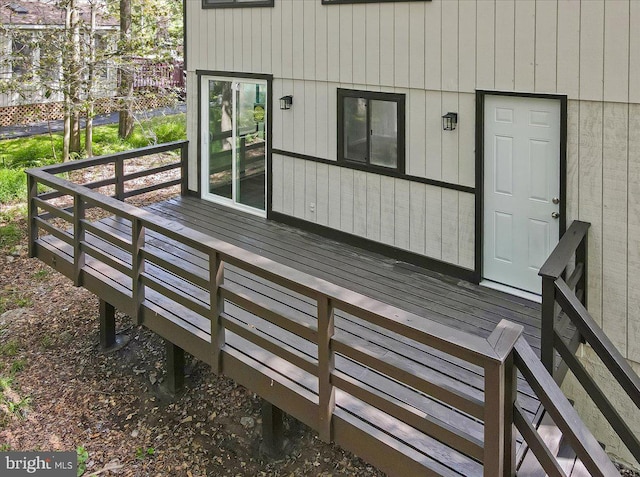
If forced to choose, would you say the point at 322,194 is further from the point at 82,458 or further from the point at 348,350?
the point at 348,350

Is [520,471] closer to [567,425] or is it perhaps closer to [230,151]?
[567,425]

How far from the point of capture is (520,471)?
3.04m

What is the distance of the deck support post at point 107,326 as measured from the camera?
20.4 feet

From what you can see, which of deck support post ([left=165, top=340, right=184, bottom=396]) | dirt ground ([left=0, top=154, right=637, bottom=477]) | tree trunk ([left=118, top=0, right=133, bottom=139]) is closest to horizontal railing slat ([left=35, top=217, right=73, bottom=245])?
dirt ground ([left=0, top=154, right=637, bottom=477])

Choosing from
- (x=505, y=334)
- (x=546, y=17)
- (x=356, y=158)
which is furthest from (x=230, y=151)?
(x=505, y=334)

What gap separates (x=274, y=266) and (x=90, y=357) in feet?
10.9

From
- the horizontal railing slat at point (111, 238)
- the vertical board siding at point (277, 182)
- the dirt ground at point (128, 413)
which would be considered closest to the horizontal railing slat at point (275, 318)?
the horizontal railing slat at point (111, 238)

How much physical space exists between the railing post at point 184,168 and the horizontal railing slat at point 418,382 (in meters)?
5.90

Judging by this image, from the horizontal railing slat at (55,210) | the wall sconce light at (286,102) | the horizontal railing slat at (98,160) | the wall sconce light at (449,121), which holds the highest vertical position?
the wall sconce light at (286,102)

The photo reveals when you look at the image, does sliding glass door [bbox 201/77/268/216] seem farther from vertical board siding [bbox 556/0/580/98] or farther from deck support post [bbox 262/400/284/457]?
vertical board siding [bbox 556/0/580/98]

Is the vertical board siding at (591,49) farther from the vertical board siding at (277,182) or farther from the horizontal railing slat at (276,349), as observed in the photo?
the vertical board siding at (277,182)

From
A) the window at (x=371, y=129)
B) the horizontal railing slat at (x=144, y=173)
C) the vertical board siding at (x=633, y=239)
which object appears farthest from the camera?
the horizontal railing slat at (x=144, y=173)

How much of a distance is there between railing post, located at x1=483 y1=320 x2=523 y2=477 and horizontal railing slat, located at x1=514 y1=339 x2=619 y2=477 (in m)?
0.06

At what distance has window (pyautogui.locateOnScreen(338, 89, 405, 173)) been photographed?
6.14 m
